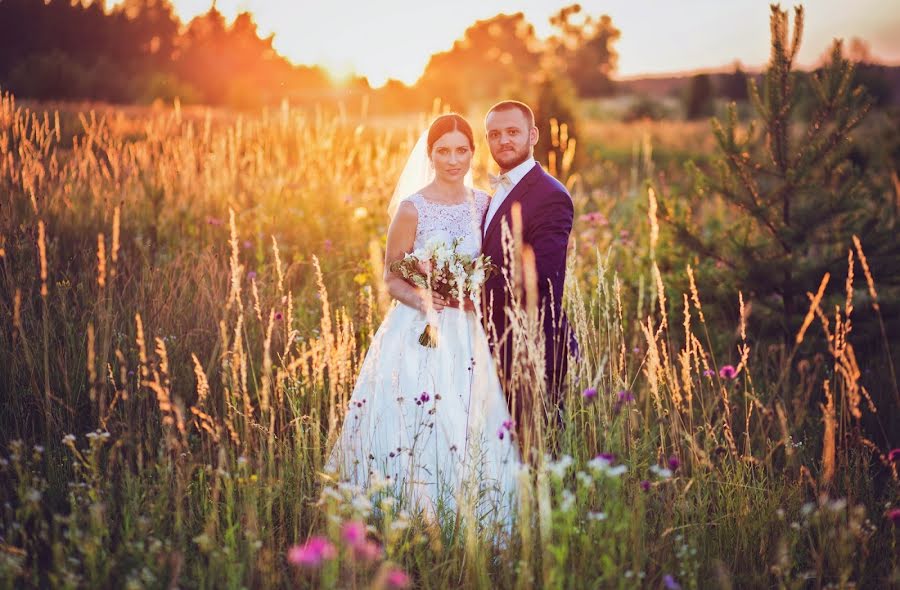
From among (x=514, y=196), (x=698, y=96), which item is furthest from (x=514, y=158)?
(x=698, y=96)

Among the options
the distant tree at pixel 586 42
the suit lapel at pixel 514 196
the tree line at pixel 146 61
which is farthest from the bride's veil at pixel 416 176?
the distant tree at pixel 586 42

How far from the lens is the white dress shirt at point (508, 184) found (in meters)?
3.40

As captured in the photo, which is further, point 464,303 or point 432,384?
point 464,303

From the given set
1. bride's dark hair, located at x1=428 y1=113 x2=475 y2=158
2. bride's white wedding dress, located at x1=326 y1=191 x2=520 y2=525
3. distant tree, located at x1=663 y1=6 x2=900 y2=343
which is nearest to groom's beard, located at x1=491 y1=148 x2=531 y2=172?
bride's dark hair, located at x1=428 y1=113 x2=475 y2=158

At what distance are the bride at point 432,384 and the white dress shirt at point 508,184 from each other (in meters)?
0.11

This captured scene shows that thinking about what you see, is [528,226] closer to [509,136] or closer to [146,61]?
[509,136]

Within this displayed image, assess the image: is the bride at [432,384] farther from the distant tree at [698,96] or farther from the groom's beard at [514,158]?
the distant tree at [698,96]

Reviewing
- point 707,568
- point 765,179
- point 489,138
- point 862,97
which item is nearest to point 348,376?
point 489,138

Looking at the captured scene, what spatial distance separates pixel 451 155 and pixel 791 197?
2568 millimetres

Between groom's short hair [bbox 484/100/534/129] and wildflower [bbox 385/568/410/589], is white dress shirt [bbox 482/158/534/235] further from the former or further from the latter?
wildflower [bbox 385/568/410/589]

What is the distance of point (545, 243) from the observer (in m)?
3.21

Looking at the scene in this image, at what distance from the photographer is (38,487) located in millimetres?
2588

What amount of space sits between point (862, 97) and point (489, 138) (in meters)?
2.91

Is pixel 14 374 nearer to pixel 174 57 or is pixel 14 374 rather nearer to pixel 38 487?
pixel 38 487
